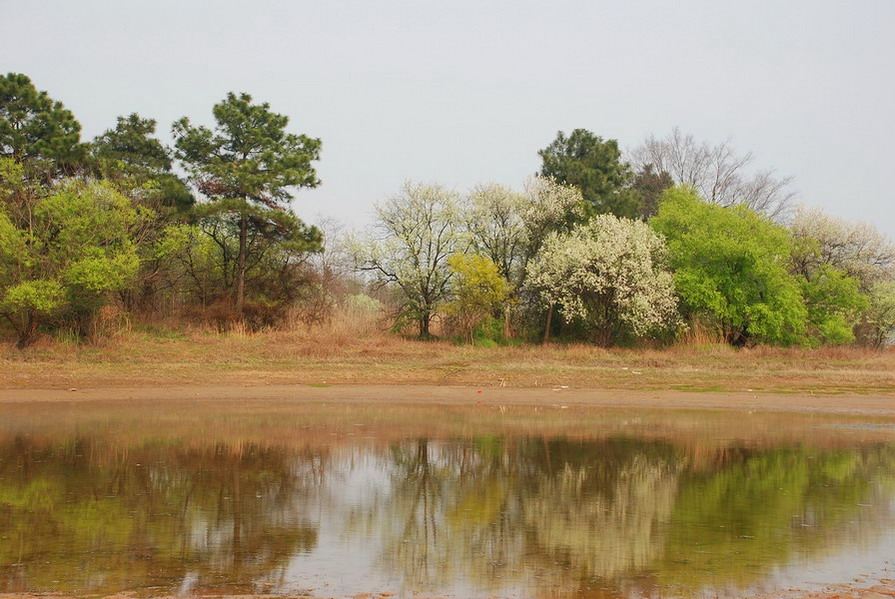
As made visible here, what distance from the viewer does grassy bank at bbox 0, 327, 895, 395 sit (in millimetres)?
31328

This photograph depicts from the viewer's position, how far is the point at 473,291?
1655 inches

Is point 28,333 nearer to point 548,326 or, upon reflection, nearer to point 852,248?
point 548,326

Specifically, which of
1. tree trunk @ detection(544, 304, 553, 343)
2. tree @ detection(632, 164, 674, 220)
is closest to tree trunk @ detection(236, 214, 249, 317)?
tree trunk @ detection(544, 304, 553, 343)

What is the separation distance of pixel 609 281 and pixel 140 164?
2542cm

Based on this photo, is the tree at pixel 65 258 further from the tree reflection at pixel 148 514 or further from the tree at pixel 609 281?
the tree at pixel 609 281

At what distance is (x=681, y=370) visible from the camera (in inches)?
1393

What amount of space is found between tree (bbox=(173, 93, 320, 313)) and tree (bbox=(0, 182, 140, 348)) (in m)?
6.96

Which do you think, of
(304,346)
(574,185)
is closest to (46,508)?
(304,346)

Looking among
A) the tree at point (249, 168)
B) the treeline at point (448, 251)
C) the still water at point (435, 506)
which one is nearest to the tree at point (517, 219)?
the treeline at point (448, 251)

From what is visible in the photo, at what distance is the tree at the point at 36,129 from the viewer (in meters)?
41.4

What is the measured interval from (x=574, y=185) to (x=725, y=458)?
3109cm

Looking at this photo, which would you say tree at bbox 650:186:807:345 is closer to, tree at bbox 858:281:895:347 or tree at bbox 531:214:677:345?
tree at bbox 531:214:677:345

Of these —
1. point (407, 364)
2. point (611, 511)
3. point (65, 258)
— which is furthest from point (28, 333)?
point (611, 511)

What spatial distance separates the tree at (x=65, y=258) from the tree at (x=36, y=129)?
6.32m
